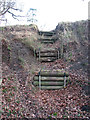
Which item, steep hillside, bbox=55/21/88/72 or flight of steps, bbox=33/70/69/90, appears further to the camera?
steep hillside, bbox=55/21/88/72

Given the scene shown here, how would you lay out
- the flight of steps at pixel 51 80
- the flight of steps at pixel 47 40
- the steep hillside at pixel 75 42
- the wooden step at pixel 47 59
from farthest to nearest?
the flight of steps at pixel 47 40 → the wooden step at pixel 47 59 → the steep hillside at pixel 75 42 → the flight of steps at pixel 51 80

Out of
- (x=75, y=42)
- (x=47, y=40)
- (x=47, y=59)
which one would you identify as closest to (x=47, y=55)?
(x=47, y=59)

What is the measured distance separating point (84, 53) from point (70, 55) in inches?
34.9

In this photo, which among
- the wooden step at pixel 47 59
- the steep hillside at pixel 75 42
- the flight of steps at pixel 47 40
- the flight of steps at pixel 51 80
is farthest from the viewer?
the flight of steps at pixel 47 40

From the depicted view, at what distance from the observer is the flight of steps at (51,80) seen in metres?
6.60

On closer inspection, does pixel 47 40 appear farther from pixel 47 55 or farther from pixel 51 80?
pixel 51 80

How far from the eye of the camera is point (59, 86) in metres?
6.66

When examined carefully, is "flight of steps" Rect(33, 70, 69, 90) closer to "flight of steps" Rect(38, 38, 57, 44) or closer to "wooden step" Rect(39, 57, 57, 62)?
"wooden step" Rect(39, 57, 57, 62)

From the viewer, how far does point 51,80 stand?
6715mm

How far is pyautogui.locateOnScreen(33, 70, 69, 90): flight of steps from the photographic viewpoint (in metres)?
6.60

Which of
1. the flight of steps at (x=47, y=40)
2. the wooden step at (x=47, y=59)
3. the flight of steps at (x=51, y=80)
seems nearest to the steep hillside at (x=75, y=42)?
the flight of steps at (x=47, y=40)

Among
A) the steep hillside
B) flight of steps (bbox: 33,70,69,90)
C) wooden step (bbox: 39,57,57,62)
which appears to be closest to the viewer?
flight of steps (bbox: 33,70,69,90)

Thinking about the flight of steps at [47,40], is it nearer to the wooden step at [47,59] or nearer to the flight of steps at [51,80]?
the wooden step at [47,59]

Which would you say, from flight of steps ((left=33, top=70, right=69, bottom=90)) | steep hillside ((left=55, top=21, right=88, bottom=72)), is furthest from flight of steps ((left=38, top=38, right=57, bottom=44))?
flight of steps ((left=33, top=70, right=69, bottom=90))
